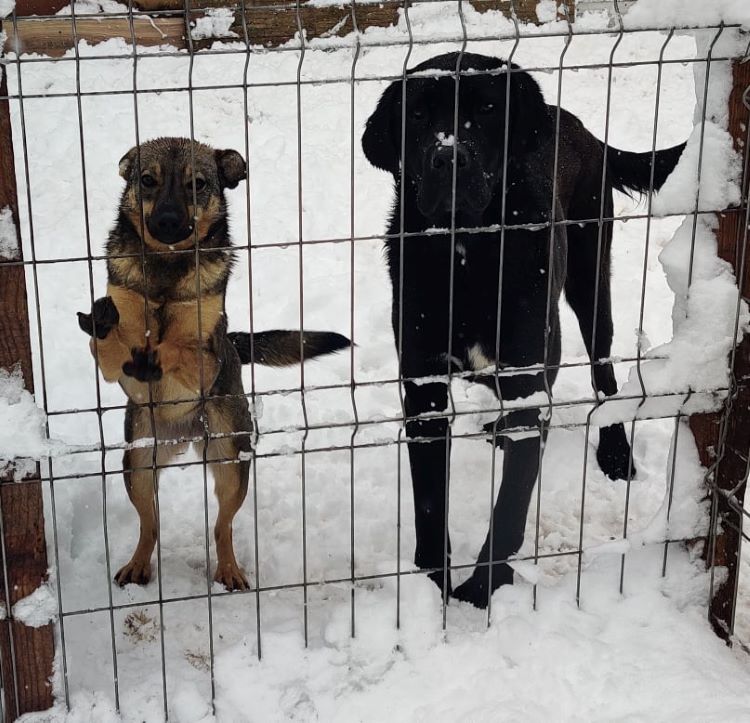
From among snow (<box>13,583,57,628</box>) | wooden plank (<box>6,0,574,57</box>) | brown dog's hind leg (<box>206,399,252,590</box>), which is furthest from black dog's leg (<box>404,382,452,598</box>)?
wooden plank (<box>6,0,574,57</box>)

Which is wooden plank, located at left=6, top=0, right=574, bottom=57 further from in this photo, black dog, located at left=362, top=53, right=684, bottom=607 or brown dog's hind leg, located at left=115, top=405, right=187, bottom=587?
brown dog's hind leg, located at left=115, top=405, right=187, bottom=587

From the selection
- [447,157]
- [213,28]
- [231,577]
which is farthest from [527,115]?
[213,28]

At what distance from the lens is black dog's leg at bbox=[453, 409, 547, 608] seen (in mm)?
3527

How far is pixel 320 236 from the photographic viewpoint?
7.18m

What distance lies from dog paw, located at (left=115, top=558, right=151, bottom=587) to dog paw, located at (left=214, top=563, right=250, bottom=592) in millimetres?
261

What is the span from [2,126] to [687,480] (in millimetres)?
2361

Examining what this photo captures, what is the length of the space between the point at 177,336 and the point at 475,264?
3.58 feet

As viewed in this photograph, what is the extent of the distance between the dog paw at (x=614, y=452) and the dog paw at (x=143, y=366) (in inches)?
88.0

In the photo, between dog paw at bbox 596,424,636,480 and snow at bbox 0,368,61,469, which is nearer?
snow at bbox 0,368,61,469

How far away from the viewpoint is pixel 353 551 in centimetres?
321

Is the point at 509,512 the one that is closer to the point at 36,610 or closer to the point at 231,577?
the point at 231,577

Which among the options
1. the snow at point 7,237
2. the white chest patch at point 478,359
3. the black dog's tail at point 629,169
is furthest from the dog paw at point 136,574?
the black dog's tail at point 629,169

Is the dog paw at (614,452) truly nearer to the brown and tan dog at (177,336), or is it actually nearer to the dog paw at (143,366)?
the brown and tan dog at (177,336)

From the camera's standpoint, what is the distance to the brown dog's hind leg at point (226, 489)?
3.80 m
